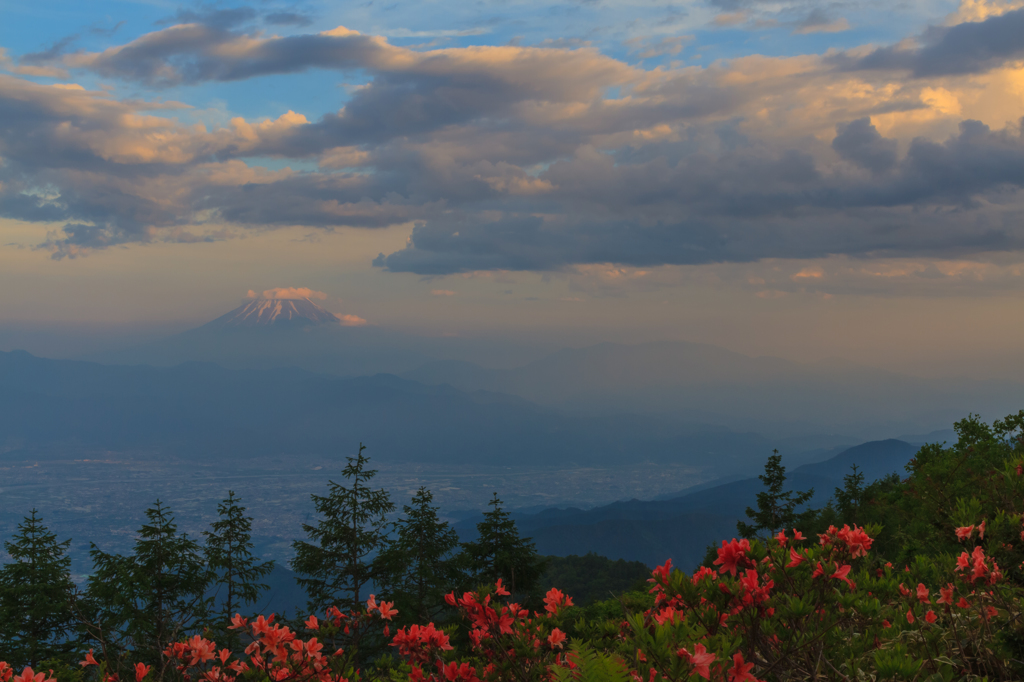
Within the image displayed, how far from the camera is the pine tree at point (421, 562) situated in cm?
3494

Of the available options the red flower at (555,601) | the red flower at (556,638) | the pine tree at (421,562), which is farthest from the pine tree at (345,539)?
the red flower at (556,638)

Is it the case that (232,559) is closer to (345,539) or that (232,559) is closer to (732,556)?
(345,539)

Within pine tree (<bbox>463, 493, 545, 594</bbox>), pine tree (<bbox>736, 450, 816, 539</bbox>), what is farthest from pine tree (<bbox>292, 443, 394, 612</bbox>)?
pine tree (<bbox>736, 450, 816, 539</bbox>)

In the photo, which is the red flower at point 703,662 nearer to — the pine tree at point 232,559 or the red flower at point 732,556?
the red flower at point 732,556

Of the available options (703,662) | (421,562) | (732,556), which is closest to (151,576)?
(421,562)

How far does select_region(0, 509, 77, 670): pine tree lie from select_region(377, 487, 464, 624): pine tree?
606 inches

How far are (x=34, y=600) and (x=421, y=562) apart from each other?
1876cm

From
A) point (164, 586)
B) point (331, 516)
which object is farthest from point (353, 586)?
point (164, 586)

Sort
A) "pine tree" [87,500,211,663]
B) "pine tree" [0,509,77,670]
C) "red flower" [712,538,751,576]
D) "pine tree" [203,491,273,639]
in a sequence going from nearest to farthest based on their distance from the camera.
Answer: "red flower" [712,538,751,576] → "pine tree" [0,509,77,670] → "pine tree" [87,500,211,663] → "pine tree" [203,491,273,639]

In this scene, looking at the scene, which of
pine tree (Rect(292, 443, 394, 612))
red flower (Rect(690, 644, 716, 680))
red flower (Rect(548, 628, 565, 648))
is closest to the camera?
red flower (Rect(690, 644, 716, 680))

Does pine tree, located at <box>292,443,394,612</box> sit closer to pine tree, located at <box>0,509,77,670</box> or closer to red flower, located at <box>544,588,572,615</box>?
pine tree, located at <box>0,509,77,670</box>

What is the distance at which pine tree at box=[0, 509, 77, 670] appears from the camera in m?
28.3

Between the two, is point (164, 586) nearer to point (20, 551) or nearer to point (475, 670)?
point (20, 551)

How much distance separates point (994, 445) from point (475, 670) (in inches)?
842
